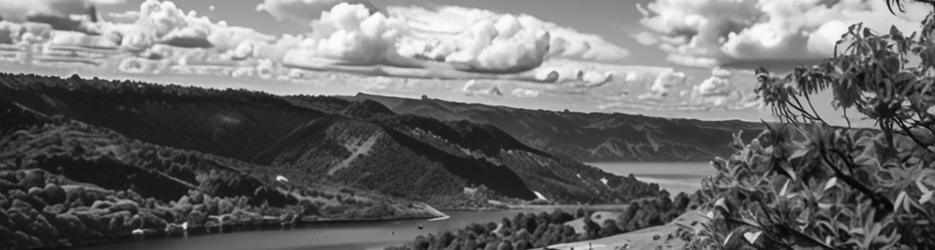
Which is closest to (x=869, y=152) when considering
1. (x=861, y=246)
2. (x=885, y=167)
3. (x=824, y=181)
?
(x=885, y=167)

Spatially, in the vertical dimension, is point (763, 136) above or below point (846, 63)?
below

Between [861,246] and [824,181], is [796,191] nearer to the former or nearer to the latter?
[824,181]

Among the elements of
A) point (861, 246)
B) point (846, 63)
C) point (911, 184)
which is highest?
point (846, 63)

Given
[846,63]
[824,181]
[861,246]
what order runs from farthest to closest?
[846,63] → [824,181] → [861,246]

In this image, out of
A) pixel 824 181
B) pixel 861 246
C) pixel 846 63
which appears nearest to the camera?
pixel 861 246

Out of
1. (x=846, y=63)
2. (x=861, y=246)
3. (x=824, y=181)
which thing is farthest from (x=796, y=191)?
(x=846, y=63)

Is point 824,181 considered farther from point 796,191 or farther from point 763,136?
point 763,136

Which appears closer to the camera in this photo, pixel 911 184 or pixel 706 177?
pixel 911 184
